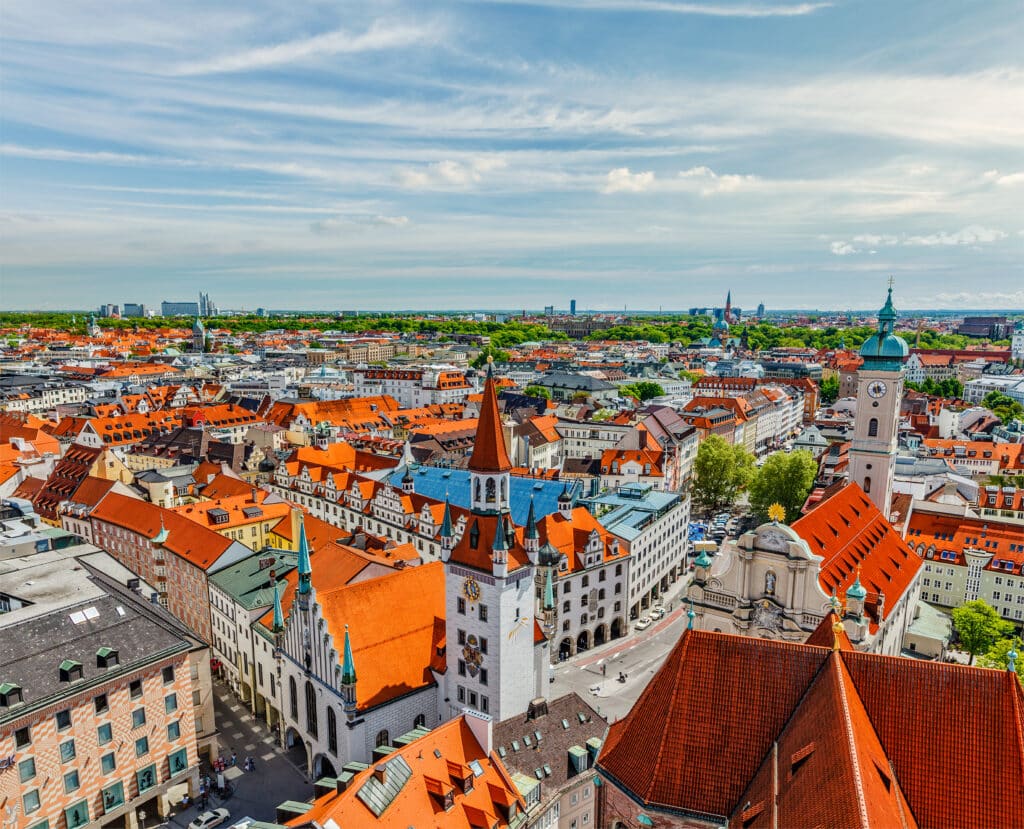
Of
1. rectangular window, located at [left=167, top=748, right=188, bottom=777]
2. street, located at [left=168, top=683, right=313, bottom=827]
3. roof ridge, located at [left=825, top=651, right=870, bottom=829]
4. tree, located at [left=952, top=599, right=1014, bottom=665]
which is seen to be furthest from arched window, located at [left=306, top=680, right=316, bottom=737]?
tree, located at [left=952, top=599, right=1014, bottom=665]

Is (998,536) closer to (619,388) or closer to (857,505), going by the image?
(857,505)

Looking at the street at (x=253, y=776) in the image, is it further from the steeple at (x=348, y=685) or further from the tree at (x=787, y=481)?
the tree at (x=787, y=481)

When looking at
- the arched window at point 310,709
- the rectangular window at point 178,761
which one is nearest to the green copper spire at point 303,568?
the arched window at point 310,709

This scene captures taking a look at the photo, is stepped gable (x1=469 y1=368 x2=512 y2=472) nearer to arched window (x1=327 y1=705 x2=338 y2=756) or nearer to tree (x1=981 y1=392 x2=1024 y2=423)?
arched window (x1=327 y1=705 x2=338 y2=756)

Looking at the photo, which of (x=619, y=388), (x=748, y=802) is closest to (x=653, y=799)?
(x=748, y=802)

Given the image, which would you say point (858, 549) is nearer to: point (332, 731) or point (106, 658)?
point (332, 731)
